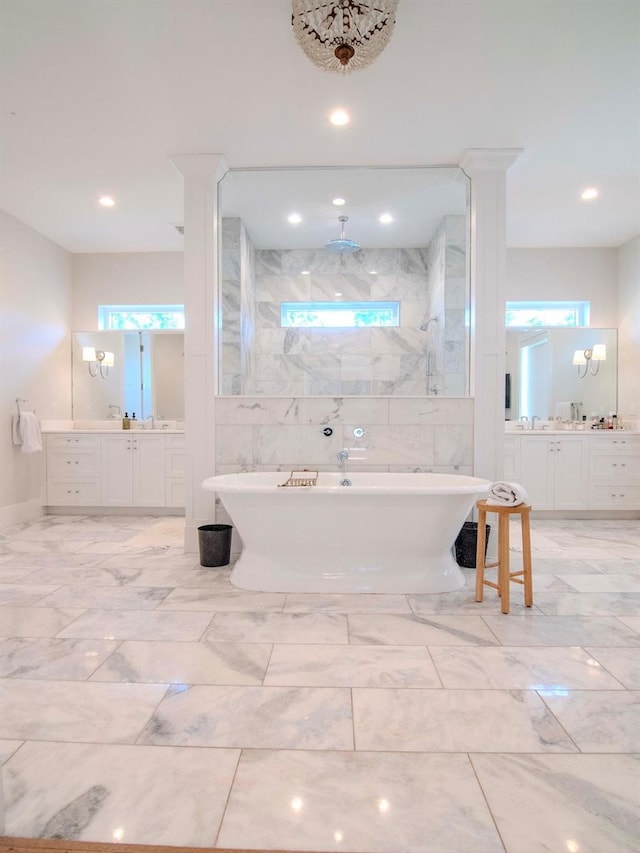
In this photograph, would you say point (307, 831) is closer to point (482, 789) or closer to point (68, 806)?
point (482, 789)

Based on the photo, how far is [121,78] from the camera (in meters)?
2.59

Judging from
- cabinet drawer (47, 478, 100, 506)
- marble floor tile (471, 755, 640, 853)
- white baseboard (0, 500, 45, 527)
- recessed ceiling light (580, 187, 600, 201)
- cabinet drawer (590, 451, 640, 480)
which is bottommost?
marble floor tile (471, 755, 640, 853)

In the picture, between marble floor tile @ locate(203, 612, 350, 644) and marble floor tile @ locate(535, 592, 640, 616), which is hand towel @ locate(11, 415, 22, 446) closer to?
marble floor tile @ locate(203, 612, 350, 644)

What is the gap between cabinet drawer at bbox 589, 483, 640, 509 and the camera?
459 cm

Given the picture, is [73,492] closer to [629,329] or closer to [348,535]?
[348,535]

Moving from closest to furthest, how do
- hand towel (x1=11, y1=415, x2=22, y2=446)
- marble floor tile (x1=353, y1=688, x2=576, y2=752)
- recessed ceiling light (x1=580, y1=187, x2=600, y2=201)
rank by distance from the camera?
marble floor tile (x1=353, y1=688, x2=576, y2=752), recessed ceiling light (x1=580, y1=187, x2=600, y2=201), hand towel (x1=11, y1=415, x2=22, y2=446)

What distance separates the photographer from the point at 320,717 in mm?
1567

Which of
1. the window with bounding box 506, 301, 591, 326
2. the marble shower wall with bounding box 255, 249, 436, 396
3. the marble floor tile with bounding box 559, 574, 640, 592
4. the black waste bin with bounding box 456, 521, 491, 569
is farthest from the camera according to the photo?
the window with bounding box 506, 301, 591, 326

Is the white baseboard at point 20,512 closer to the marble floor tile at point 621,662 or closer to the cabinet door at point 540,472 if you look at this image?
the marble floor tile at point 621,662

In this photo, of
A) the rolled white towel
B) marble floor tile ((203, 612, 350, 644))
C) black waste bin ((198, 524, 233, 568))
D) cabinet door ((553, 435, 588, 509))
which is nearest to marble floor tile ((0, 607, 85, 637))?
marble floor tile ((203, 612, 350, 644))

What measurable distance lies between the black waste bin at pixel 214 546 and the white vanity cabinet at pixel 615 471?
3.64 meters

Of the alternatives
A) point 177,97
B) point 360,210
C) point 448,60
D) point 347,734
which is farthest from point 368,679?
point 360,210

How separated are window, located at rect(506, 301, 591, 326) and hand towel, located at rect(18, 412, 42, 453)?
5.05 metres

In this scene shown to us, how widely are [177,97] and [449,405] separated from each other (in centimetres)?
262
